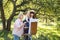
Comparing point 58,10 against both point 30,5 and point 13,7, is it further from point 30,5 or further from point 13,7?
point 13,7

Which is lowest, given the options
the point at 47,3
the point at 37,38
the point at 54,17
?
the point at 37,38

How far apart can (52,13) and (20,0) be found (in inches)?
88.3

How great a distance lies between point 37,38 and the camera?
1149 centimetres

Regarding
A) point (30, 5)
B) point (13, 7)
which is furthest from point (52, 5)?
point (13, 7)

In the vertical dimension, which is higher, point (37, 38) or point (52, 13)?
point (52, 13)

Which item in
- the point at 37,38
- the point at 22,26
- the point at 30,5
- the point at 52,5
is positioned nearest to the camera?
the point at 22,26

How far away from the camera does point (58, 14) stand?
42.1 ft

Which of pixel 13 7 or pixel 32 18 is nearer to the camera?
pixel 32 18

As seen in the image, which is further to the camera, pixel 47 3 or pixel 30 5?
pixel 30 5

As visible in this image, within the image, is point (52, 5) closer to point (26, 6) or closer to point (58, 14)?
point (58, 14)

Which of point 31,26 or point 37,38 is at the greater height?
point 31,26

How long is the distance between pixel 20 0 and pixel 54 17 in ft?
8.02

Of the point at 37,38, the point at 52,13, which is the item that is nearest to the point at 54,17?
the point at 52,13

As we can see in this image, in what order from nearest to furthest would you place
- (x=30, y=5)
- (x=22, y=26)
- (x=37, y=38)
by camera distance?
(x=22, y=26) < (x=37, y=38) < (x=30, y=5)
